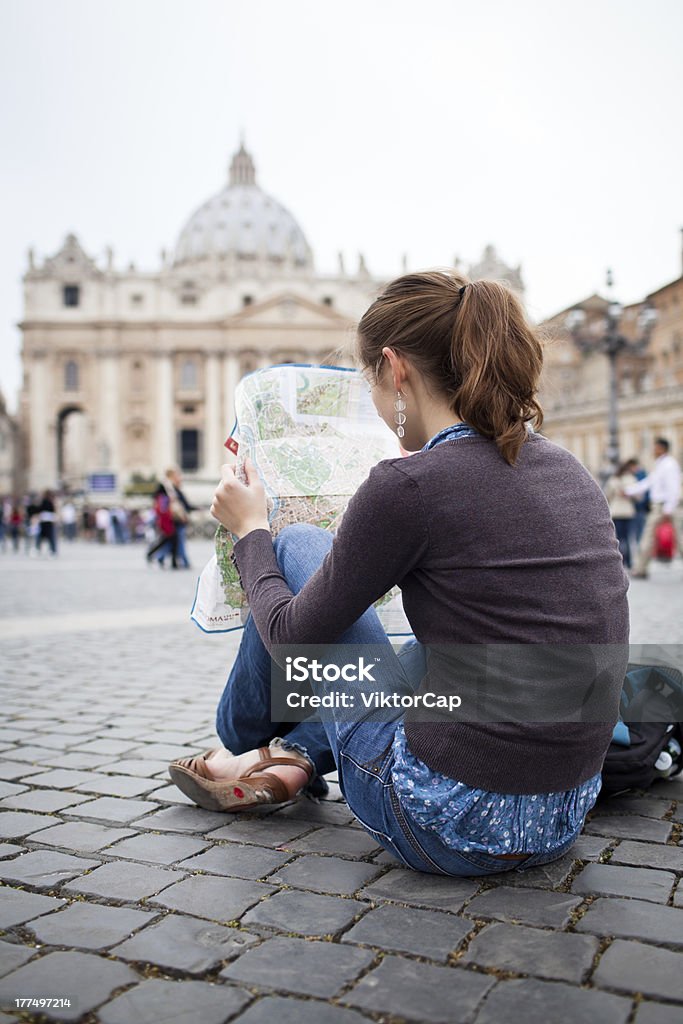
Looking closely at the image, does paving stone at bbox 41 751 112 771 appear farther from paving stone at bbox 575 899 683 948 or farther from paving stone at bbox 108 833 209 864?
paving stone at bbox 575 899 683 948

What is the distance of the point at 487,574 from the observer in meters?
1.88

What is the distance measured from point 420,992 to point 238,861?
77 cm

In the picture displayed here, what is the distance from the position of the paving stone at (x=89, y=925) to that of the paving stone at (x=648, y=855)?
1.10 meters

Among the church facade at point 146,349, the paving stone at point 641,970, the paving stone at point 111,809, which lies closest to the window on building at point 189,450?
the church facade at point 146,349

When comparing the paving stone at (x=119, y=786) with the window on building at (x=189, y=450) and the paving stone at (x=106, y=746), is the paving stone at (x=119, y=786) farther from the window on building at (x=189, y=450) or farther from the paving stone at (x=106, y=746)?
the window on building at (x=189, y=450)

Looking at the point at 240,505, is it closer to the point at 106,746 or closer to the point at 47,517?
the point at 106,746

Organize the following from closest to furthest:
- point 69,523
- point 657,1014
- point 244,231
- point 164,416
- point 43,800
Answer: point 657,1014
point 43,800
point 69,523
point 164,416
point 244,231

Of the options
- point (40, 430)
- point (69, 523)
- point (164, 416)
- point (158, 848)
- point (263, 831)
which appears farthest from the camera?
point (164, 416)

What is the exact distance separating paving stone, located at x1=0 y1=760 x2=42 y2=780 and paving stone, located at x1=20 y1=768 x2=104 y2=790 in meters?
0.04

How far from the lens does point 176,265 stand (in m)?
93.9

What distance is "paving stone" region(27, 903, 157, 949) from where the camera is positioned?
1.84 m

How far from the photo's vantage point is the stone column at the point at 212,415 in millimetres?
70438

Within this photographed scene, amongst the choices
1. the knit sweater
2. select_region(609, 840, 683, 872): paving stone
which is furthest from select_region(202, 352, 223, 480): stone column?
the knit sweater

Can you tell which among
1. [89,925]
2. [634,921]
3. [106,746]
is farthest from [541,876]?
[106,746]
